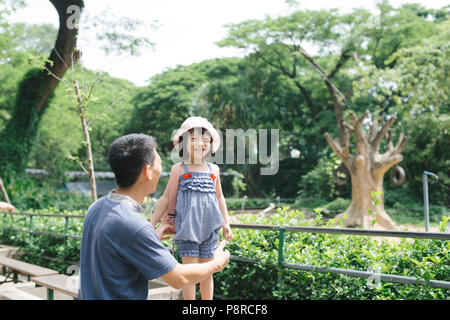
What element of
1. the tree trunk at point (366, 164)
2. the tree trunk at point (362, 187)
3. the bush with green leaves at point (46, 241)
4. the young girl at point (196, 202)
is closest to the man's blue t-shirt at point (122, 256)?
the young girl at point (196, 202)

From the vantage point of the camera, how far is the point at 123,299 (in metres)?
1.51

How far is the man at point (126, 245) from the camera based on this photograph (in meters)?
1.48

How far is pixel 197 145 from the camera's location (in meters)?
2.87

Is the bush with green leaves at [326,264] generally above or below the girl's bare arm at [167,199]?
below

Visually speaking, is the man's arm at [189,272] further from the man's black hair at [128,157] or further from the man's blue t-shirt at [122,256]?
the man's black hair at [128,157]

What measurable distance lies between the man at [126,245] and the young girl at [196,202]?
40.8 inches

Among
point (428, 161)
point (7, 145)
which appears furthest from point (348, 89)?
point (7, 145)

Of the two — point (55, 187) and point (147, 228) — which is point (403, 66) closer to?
point (55, 187)

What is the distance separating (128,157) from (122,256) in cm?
38

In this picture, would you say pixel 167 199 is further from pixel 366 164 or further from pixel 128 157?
pixel 366 164

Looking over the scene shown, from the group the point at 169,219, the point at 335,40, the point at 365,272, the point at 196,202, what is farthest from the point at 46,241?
the point at 335,40

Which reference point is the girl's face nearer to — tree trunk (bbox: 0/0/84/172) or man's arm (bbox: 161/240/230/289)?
man's arm (bbox: 161/240/230/289)

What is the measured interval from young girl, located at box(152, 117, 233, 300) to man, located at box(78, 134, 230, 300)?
104 cm

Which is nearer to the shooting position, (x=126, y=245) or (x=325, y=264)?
(x=126, y=245)
